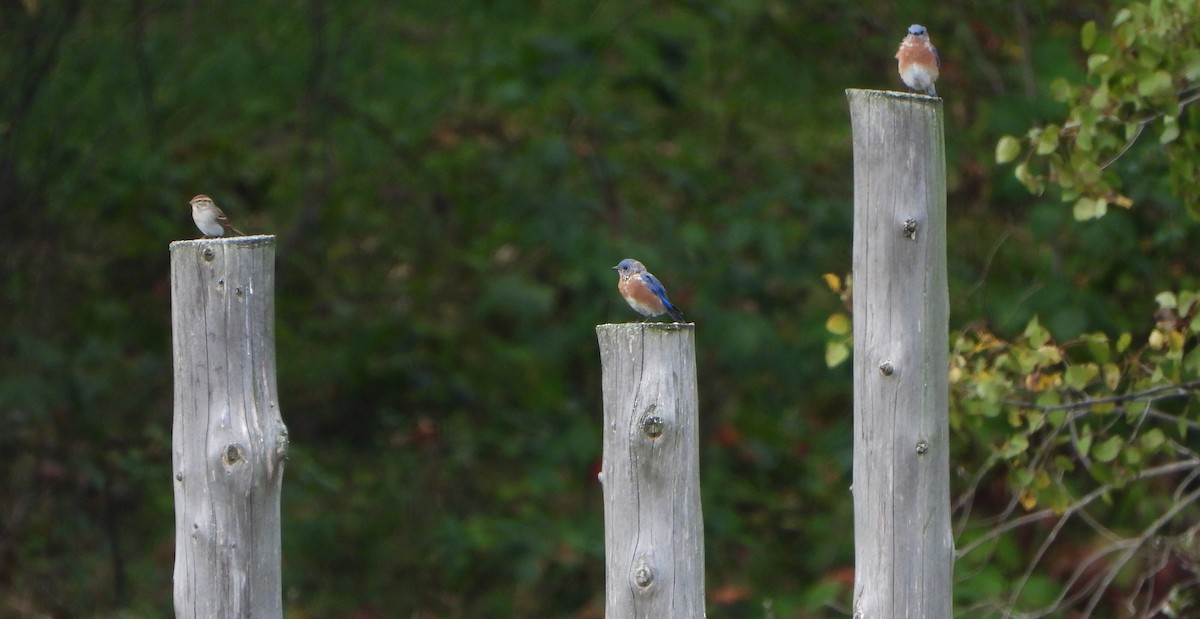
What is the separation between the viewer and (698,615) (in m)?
3.67

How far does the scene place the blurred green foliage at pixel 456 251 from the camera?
900 cm

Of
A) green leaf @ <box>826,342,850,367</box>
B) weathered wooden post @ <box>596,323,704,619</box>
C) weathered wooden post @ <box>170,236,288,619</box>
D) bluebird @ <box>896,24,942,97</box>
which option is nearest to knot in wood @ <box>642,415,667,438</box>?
weathered wooden post @ <box>596,323,704,619</box>

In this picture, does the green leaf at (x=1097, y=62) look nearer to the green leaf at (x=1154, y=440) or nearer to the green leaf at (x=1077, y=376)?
the green leaf at (x=1077, y=376)

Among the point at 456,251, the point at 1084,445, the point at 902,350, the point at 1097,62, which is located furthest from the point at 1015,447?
the point at 456,251

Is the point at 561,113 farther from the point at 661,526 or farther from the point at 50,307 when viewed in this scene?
the point at 661,526

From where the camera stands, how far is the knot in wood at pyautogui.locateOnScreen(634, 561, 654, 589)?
3.60 m

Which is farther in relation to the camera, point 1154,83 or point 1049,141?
point 1049,141

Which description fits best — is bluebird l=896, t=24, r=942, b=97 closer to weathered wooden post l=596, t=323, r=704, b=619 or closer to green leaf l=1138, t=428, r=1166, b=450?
green leaf l=1138, t=428, r=1166, b=450

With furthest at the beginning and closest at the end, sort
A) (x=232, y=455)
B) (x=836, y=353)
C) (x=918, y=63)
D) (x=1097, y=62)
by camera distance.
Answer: (x=1097, y=62) → (x=918, y=63) → (x=836, y=353) → (x=232, y=455)

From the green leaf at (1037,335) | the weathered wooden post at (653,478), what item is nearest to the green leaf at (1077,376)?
the green leaf at (1037,335)

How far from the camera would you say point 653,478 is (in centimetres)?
363

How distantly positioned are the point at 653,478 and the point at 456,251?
6.40 m

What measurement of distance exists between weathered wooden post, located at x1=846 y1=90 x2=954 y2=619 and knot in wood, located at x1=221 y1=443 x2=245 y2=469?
1.70 meters

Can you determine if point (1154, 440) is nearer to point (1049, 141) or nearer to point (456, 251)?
point (1049, 141)
